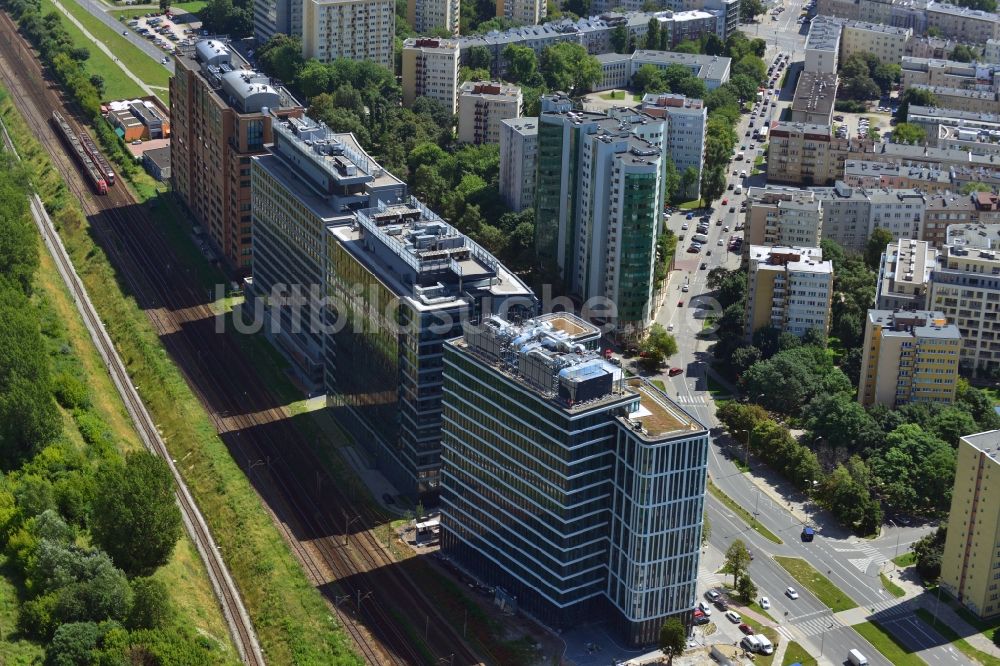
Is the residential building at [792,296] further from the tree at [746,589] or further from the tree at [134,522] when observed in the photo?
the tree at [134,522]

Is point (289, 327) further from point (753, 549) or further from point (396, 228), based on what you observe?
point (753, 549)

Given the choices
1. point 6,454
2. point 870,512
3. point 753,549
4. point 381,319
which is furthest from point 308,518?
point 870,512

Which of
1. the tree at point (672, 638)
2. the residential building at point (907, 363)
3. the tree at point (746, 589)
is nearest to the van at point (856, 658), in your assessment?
the tree at point (746, 589)

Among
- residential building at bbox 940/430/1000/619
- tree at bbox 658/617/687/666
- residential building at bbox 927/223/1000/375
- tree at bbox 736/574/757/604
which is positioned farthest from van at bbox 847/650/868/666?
residential building at bbox 927/223/1000/375

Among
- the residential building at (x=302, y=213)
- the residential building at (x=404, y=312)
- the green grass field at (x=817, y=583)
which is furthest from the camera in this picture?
the residential building at (x=302, y=213)

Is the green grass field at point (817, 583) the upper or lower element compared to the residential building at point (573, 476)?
lower

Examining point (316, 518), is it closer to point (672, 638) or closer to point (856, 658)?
point (672, 638)

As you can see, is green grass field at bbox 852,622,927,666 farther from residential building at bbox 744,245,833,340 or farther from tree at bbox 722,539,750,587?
residential building at bbox 744,245,833,340
